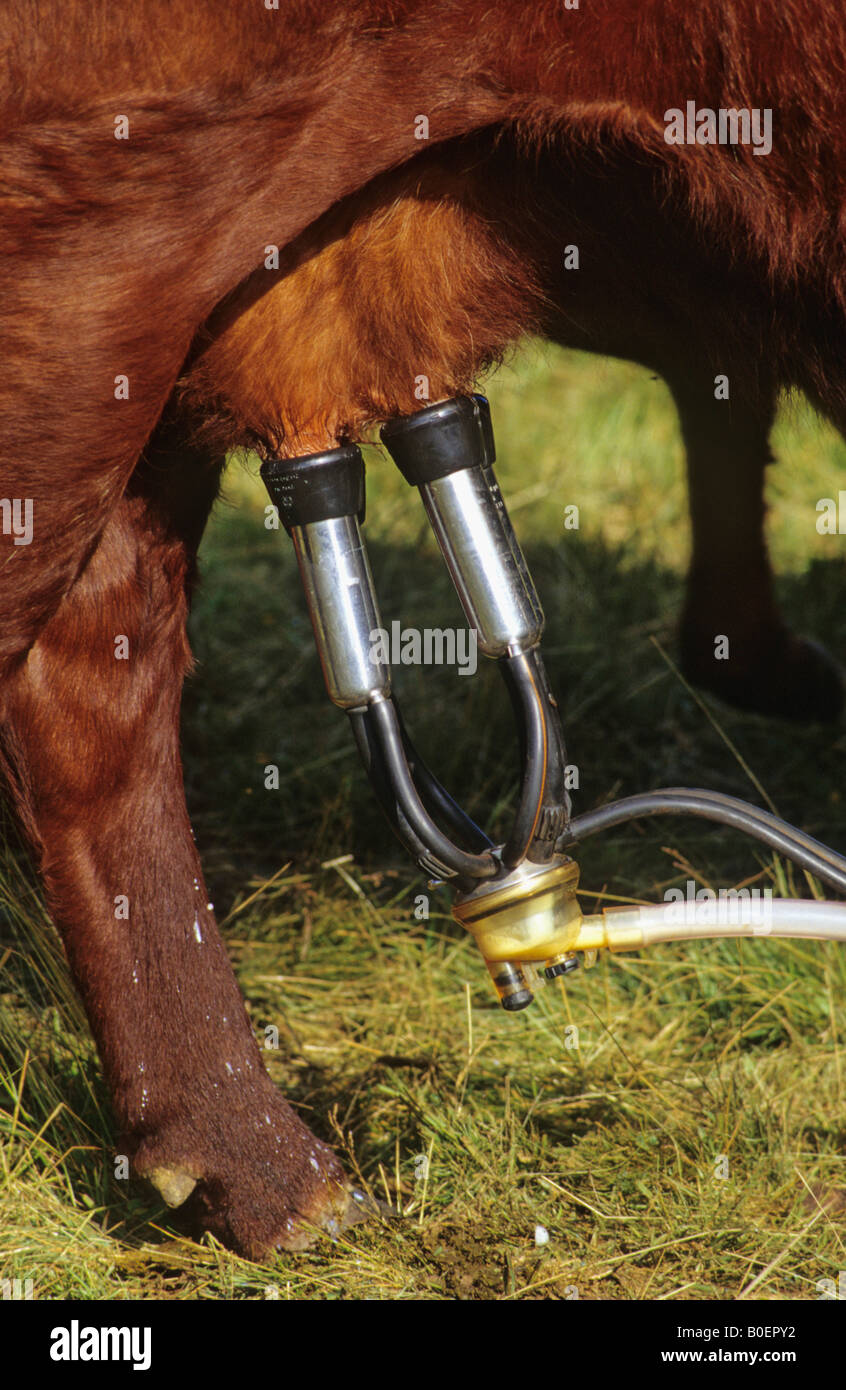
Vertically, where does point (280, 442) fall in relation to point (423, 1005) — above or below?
above

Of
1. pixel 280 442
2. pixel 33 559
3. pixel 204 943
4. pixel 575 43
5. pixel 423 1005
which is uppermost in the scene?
pixel 575 43

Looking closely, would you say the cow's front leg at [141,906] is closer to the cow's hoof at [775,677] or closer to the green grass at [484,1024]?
the green grass at [484,1024]

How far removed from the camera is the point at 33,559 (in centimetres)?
131

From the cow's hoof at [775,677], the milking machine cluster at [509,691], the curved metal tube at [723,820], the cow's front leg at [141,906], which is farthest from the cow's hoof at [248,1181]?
the cow's hoof at [775,677]

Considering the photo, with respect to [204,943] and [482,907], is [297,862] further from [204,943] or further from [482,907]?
[482,907]

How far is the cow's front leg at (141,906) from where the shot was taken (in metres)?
1.53

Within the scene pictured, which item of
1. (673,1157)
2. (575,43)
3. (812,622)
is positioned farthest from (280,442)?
(812,622)

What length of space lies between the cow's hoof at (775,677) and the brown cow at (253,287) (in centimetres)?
87

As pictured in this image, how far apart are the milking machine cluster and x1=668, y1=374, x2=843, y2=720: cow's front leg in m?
1.00

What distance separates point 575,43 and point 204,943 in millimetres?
1051

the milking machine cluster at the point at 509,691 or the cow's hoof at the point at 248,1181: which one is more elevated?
the milking machine cluster at the point at 509,691

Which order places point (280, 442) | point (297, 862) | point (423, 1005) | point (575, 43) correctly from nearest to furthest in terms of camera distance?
point (575, 43), point (280, 442), point (423, 1005), point (297, 862)

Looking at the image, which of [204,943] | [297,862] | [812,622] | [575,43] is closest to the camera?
[575,43]

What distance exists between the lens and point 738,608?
2477 millimetres
